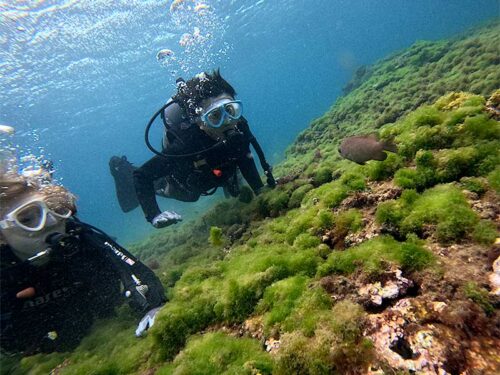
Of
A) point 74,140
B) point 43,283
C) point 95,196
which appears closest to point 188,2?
point 43,283

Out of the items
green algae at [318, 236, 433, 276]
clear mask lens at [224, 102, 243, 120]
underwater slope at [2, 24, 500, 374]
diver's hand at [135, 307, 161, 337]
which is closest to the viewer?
underwater slope at [2, 24, 500, 374]

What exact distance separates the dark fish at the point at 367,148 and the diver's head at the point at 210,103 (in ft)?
11.9

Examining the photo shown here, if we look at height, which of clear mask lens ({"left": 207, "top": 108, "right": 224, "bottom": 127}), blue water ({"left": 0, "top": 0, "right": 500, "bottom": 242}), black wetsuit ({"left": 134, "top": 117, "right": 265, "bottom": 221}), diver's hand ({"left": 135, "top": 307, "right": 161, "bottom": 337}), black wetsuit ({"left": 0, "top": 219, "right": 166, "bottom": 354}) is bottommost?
diver's hand ({"left": 135, "top": 307, "right": 161, "bottom": 337})

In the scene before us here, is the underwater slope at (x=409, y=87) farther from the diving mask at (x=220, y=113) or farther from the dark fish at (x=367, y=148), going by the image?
the dark fish at (x=367, y=148)

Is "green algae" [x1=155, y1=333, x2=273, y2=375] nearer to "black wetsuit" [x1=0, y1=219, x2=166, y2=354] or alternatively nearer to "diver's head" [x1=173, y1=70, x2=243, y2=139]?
"black wetsuit" [x1=0, y1=219, x2=166, y2=354]

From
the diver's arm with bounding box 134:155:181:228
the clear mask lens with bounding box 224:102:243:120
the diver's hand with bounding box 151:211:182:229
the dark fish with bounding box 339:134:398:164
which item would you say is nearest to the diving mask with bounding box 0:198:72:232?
the diver's hand with bounding box 151:211:182:229

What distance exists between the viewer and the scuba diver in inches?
280

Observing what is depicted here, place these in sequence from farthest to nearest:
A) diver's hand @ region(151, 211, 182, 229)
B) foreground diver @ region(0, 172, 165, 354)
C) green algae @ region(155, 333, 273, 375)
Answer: diver's hand @ region(151, 211, 182, 229) → foreground diver @ region(0, 172, 165, 354) → green algae @ region(155, 333, 273, 375)

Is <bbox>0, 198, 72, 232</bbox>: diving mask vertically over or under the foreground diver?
over

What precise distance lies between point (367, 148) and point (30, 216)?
490cm

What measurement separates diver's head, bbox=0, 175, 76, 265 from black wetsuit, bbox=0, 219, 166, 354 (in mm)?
217

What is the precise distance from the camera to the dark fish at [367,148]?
380 cm

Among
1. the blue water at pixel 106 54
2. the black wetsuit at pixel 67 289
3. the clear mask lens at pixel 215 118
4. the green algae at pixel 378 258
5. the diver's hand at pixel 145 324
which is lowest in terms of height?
the diver's hand at pixel 145 324

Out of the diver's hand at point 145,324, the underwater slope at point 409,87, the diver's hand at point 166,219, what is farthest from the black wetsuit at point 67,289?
the underwater slope at point 409,87
